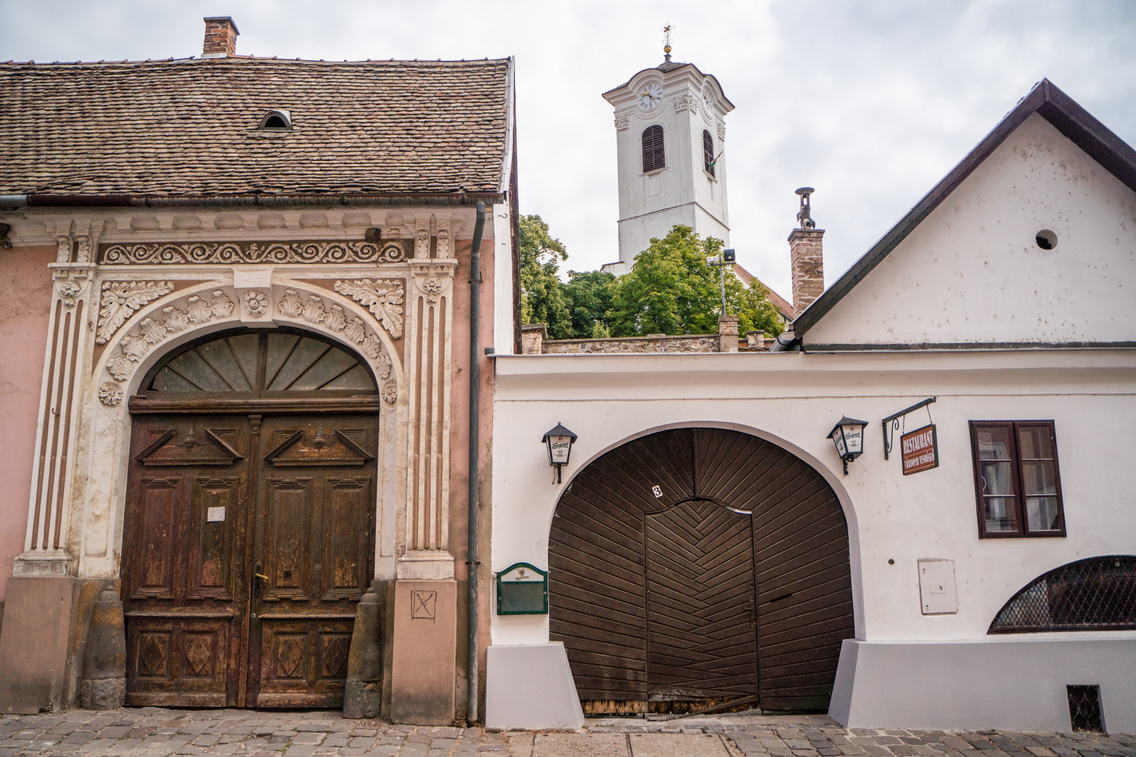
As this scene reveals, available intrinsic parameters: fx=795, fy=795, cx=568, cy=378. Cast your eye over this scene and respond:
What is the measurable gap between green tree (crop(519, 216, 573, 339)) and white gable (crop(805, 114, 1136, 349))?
933 inches

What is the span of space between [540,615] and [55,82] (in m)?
8.76

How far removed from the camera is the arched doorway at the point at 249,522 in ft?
23.7

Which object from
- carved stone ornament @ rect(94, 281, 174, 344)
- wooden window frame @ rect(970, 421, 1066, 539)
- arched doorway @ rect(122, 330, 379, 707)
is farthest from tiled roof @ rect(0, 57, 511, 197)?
wooden window frame @ rect(970, 421, 1066, 539)

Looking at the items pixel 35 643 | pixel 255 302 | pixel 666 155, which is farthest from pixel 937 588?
pixel 666 155

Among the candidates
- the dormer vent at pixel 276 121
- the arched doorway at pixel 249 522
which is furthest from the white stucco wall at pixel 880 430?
the dormer vent at pixel 276 121

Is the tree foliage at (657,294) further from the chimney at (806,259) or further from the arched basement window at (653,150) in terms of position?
the chimney at (806,259)

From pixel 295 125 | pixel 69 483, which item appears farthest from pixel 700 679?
pixel 295 125

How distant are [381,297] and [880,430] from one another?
485cm

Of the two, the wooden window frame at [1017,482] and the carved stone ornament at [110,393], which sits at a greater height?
the carved stone ornament at [110,393]

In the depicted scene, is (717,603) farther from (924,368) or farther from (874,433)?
(924,368)

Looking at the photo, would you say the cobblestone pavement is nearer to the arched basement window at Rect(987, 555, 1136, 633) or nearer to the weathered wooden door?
the weathered wooden door

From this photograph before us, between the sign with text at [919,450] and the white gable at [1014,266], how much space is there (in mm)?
1101

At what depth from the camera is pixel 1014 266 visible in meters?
7.87

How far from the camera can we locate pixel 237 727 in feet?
21.4
